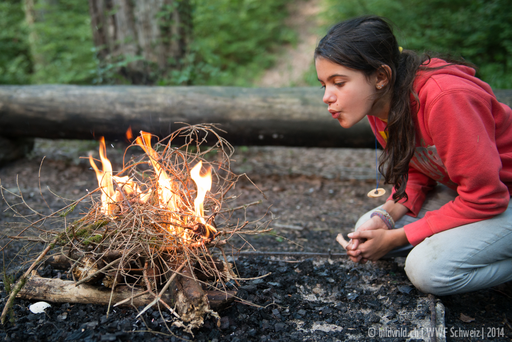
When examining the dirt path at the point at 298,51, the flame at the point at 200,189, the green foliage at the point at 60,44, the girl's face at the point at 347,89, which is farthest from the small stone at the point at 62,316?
the dirt path at the point at 298,51

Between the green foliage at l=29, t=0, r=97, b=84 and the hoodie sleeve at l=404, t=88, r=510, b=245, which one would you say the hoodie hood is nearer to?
the hoodie sleeve at l=404, t=88, r=510, b=245

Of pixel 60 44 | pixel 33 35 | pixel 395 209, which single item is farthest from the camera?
pixel 33 35

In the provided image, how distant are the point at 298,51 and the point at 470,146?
9576mm

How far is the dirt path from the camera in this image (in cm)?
972

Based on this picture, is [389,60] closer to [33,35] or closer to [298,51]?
[298,51]

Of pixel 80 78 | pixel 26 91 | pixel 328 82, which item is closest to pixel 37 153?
pixel 26 91

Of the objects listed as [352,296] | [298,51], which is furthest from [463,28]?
[352,296]

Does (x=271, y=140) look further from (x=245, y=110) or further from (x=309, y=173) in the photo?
(x=309, y=173)

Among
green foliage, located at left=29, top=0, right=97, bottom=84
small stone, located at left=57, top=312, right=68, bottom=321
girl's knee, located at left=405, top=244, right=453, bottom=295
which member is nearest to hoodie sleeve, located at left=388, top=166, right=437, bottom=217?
girl's knee, located at left=405, top=244, right=453, bottom=295

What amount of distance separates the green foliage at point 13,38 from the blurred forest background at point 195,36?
3 centimetres

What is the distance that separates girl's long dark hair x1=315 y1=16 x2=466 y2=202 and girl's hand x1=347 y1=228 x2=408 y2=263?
36 cm

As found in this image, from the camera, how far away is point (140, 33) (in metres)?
5.14

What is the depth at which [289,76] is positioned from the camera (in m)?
9.68

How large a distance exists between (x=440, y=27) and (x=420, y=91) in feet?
24.6
